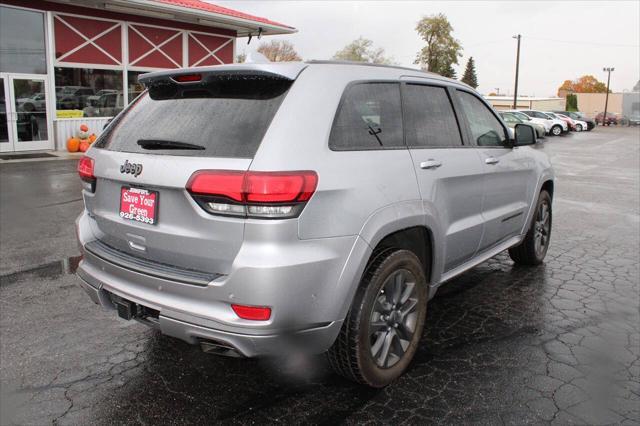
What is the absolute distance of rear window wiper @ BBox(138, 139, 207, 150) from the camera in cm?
277

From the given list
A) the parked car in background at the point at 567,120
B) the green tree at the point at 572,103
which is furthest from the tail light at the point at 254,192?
the green tree at the point at 572,103

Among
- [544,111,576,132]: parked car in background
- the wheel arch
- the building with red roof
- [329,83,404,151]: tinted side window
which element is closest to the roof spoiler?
[329,83,404,151]: tinted side window

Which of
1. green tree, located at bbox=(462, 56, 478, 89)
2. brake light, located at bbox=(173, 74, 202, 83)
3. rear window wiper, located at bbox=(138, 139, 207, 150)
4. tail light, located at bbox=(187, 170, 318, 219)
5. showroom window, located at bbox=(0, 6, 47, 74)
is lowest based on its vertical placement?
tail light, located at bbox=(187, 170, 318, 219)

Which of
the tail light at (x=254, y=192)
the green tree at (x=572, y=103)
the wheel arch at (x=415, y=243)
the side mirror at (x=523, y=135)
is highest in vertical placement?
the green tree at (x=572, y=103)

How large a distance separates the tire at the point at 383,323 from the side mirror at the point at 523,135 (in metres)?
1.99

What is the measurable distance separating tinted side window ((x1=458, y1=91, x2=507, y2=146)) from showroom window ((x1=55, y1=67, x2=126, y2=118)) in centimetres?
1575

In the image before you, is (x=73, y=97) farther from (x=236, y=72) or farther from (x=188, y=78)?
(x=236, y=72)

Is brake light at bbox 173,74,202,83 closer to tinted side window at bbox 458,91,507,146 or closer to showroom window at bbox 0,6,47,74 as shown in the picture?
tinted side window at bbox 458,91,507,146

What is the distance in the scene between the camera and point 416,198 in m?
3.21

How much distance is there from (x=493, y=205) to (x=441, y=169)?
103 centimetres

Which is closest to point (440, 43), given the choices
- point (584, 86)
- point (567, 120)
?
point (567, 120)

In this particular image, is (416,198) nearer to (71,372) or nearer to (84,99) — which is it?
(71,372)

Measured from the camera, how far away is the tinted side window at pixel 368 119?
9.48 feet

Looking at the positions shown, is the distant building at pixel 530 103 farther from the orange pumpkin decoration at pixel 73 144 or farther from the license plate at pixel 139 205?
the license plate at pixel 139 205
